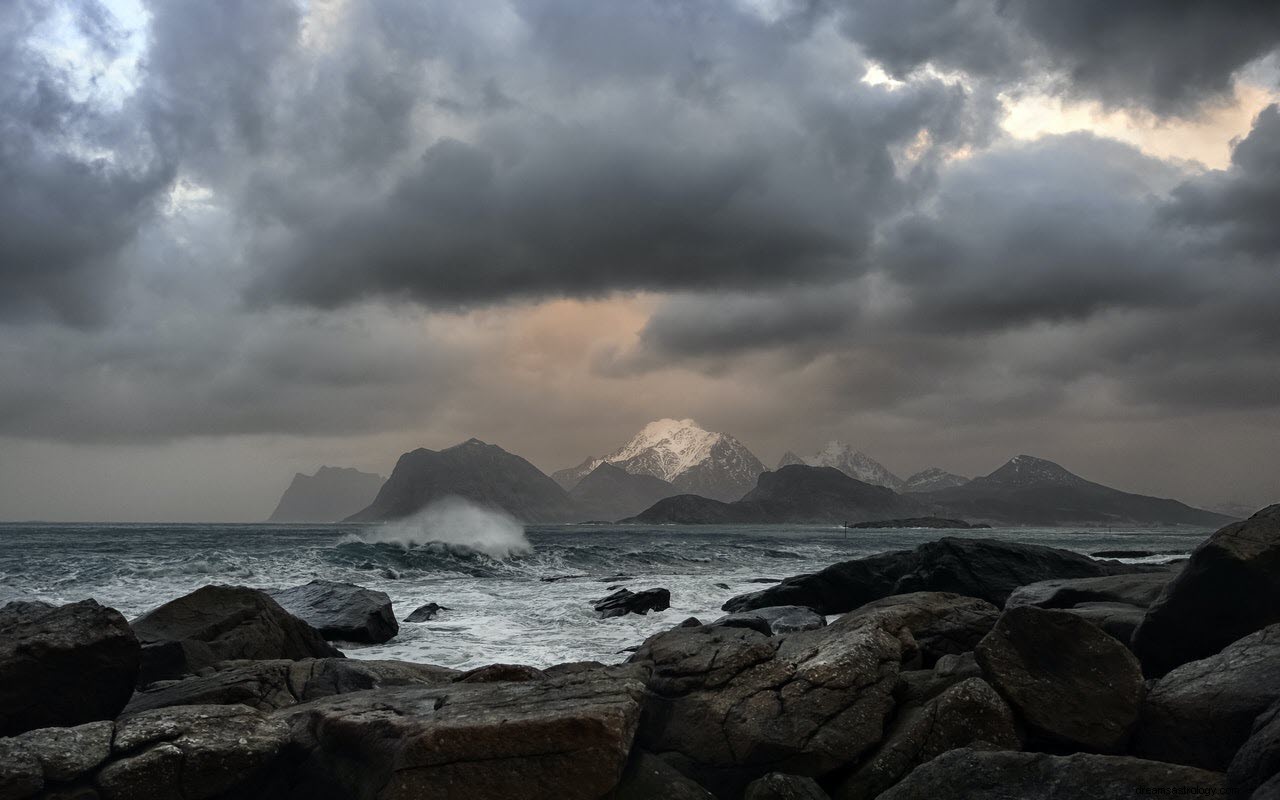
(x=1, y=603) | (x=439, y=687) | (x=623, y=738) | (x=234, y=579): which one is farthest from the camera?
(x=234, y=579)

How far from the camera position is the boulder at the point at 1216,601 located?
29.4 ft

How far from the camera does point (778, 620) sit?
15.8 metres

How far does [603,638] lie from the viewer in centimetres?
1733

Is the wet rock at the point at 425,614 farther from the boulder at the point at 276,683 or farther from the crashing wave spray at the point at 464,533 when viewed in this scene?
the crashing wave spray at the point at 464,533

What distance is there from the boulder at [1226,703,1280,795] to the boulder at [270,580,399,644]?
14.6 meters

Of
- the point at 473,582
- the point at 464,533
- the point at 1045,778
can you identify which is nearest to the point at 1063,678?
the point at 1045,778

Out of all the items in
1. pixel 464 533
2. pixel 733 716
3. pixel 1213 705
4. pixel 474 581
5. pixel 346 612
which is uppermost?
pixel 1213 705

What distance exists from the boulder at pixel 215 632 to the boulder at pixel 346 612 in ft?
7.55

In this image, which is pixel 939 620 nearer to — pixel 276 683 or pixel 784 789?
pixel 784 789

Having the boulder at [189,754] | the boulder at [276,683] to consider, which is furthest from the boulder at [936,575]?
the boulder at [189,754]

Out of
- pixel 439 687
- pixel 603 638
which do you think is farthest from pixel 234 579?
pixel 439 687

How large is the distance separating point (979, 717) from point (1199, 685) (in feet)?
6.28

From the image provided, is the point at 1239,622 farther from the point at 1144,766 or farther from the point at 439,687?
the point at 439,687

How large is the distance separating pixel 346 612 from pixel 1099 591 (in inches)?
556
